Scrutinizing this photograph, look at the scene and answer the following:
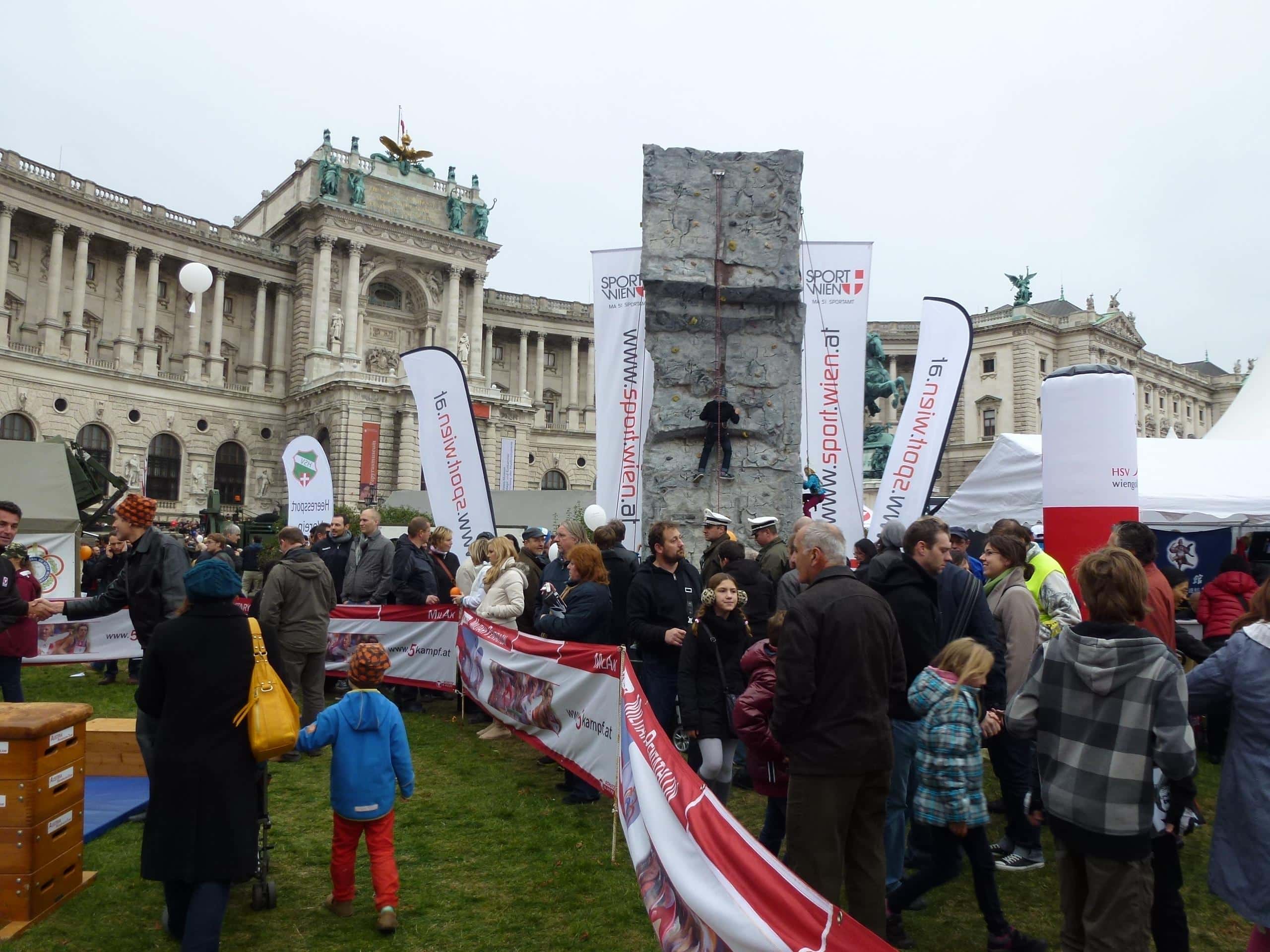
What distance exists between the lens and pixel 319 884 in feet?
15.4

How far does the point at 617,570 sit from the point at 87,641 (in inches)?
324

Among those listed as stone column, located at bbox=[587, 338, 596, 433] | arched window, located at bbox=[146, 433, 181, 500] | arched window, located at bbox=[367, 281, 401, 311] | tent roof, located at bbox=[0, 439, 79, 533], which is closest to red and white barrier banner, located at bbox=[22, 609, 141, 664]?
tent roof, located at bbox=[0, 439, 79, 533]

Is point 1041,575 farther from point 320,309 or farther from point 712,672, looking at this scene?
point 320,309

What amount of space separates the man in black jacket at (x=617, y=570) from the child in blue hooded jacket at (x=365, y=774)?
105 inches

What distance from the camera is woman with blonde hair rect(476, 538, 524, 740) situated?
25.0 feet

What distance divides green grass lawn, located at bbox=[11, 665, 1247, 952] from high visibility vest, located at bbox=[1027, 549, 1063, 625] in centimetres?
146

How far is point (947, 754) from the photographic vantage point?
12.6 ft

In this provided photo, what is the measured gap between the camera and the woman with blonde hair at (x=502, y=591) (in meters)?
7.61

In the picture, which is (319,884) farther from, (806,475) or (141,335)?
(141,335)

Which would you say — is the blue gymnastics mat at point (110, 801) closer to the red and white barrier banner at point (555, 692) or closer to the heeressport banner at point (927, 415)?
the red and white barrier banner at point (555, 692)

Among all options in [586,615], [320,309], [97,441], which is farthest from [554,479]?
[586,615]

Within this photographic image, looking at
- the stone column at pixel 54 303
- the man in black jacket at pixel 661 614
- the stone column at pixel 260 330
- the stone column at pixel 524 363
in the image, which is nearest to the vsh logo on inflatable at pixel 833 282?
the man in black jacket at pixel 661 614

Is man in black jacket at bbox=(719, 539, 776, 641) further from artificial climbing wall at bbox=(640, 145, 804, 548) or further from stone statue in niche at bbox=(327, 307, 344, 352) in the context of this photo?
stone statue in niche at bbox=(327, 307, 344, 352)

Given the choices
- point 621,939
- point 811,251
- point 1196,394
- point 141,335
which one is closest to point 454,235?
point 141,335
